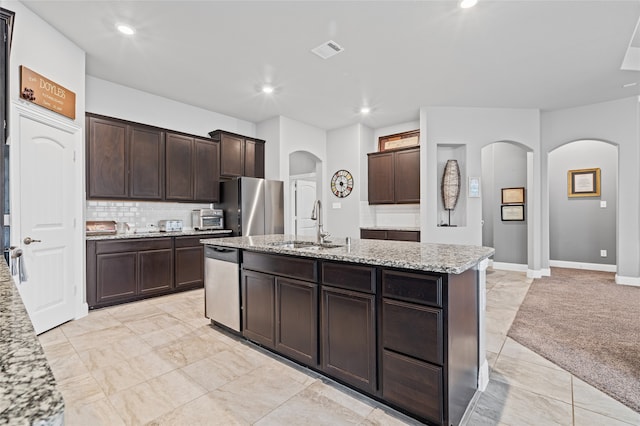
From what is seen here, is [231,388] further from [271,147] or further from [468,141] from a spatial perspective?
[468,141]

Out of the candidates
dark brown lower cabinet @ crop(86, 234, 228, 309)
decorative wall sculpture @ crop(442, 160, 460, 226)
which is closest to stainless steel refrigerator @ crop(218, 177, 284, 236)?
dark brown lower cabinet @ crop(86, 234, 228, 309)

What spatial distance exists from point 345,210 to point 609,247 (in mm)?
4882

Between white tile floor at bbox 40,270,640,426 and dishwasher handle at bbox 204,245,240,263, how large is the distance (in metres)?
0.71

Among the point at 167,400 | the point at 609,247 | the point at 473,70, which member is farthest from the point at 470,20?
the point at 609,247

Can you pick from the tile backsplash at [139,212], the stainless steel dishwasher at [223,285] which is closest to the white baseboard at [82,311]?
the tile backsplash at [139,212]

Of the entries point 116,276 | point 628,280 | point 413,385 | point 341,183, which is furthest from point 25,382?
point 628,280

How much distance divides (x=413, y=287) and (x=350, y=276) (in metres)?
0.41

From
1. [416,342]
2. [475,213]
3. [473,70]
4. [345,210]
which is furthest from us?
[345,210]

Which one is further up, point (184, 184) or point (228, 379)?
point (184, 184)

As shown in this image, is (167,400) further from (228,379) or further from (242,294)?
(242,294)

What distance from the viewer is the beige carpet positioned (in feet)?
7.16

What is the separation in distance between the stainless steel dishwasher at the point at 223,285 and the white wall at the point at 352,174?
3.41 m

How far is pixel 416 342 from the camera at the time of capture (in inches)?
65.3

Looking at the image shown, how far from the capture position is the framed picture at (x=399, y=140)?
19.4 feet
